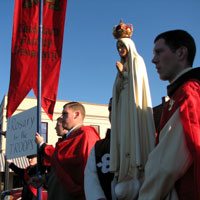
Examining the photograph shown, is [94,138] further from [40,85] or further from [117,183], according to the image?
[117,183]

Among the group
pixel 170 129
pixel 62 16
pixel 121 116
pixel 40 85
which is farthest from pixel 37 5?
pixel 170 129

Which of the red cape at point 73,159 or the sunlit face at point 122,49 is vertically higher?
the sunlit face at point 122,49

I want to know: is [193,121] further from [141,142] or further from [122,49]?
[122,49]

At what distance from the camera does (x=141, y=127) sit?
3055 millimetres

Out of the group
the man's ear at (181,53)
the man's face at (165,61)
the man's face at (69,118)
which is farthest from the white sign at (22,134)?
the man's ear at (181,53)

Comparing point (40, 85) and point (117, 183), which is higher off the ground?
point (40, 85)

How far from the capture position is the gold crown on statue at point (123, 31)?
3.39 meters

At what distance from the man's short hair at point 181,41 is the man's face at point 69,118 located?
2627mm

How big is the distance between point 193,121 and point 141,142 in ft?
2.98

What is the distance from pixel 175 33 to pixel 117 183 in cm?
121

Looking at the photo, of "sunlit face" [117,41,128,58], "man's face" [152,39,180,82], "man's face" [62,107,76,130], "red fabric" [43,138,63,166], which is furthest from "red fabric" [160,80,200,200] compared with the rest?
"red fabric" [43,138,63,166]

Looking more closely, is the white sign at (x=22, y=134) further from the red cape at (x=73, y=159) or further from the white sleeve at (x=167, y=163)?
the white sleeve at (x=167, y=163)

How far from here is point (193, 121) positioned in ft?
7.02

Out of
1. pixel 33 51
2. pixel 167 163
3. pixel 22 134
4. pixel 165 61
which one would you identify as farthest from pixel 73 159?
pixel 167 163
